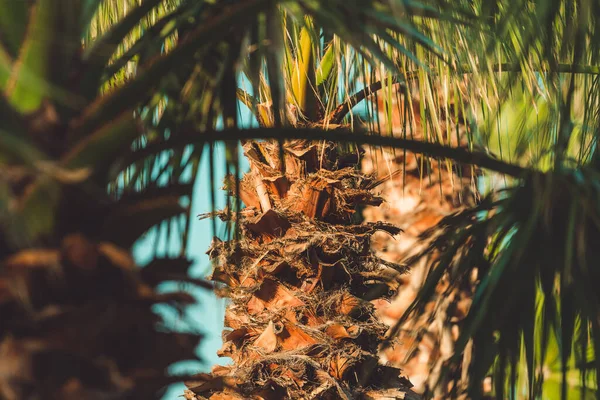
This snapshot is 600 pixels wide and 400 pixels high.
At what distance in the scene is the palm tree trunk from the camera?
336 centimetres

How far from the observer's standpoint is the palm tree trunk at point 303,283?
336cm

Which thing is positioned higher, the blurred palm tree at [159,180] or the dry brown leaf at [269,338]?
the blurred palm tree at [159,180]

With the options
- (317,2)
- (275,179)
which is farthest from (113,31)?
(275,179)

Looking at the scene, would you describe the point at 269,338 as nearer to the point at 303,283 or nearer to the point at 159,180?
the point at 303,283

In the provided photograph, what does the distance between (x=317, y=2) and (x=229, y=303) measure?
6.37ft

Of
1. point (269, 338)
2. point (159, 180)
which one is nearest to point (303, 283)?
point (269, 338)

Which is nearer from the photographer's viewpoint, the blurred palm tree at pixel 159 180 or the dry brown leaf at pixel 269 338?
the blurred palm tree at pixel 159 180

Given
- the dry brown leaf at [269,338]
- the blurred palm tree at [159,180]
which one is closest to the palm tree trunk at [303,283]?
the dry brown leaf at [269,338]

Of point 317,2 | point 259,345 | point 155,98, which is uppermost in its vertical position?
point 317,2

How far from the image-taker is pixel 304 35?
3.66m

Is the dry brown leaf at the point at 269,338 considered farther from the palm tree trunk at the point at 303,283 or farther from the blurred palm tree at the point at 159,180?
the blurred palm tree at the point at 159,180

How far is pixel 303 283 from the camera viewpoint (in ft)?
11.5

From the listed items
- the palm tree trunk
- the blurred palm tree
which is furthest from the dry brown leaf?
the blurred palm tree

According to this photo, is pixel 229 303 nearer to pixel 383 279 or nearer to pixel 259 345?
pixel 259 345
